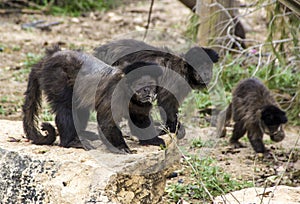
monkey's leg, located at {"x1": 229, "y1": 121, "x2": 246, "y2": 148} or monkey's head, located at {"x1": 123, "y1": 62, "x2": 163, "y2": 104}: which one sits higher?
monkey's head, located at {"x1": 123, "y1": 62, "x2": 163, "y2": 104}

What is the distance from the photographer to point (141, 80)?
16.7ft

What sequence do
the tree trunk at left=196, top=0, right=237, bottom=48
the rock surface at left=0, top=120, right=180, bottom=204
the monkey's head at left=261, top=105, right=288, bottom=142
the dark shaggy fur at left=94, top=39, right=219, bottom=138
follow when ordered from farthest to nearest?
1. the tree trunk at left=196, top=0, right=237, bottom=48
2. the monkey's head at left=261, top=105, right=288, bottom=142
3. the dark shaggy fur at left=94, top=39, right=219, bottom=138
4. the rock surface at left=0, top=120, right=180, bottom=204

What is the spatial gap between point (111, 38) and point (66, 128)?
804 cm

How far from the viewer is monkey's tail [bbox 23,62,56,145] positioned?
5152 mm

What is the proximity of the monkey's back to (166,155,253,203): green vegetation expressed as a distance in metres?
1.58

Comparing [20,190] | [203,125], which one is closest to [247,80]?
[203,125]

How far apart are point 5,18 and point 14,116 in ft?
20.3

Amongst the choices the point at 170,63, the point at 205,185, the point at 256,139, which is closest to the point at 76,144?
the point at 170,63

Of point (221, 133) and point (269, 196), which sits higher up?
point (269, 196)

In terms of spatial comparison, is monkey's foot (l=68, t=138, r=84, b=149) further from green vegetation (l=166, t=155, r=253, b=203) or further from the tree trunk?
the tree trunk

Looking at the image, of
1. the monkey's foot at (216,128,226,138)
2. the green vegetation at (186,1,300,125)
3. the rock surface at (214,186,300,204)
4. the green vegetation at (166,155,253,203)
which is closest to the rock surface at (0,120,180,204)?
the rock surface at (214,186,300,204)

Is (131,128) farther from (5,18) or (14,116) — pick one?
(5,18)

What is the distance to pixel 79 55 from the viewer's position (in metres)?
5.22

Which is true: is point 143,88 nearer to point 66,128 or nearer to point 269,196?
point 66,128
